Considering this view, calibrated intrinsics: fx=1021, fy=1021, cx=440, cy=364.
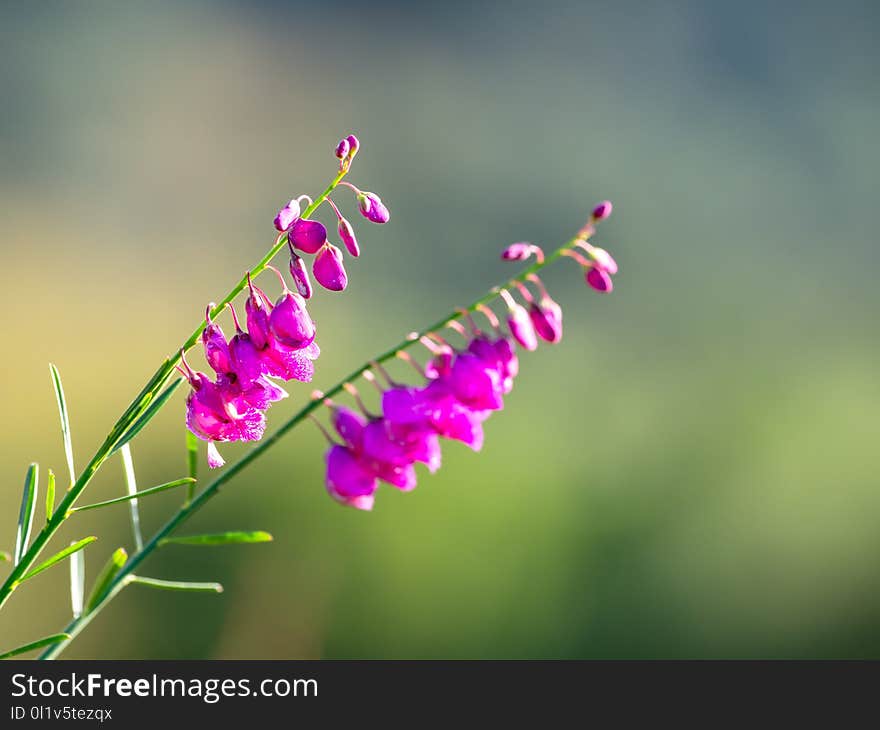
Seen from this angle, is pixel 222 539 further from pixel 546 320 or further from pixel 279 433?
pixel 546 320

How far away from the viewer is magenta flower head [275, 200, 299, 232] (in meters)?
0.68

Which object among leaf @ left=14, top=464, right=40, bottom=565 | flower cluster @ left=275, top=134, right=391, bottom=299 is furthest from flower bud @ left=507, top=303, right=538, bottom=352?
leaf @ left=14, top=464, right=40, bottom=565

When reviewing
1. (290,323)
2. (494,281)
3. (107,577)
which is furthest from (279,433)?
(494,281)

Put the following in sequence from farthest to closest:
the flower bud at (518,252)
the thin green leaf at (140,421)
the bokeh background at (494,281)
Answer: the bokeh background at (494,281), the thin green leaf at (140,421), the flower bud at (518,252)

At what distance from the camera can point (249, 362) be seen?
699mm

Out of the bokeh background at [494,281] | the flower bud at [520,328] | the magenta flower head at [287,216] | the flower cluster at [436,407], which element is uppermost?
the bokeh background at [494,281]

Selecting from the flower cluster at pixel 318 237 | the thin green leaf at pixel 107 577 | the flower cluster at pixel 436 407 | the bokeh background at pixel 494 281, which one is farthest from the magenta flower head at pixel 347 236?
the bokeh background at pixel 494 281

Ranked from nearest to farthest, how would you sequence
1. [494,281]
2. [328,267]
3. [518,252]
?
[518,252] → [328,267] → [494,281]

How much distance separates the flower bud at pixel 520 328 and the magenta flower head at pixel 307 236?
142 millimetres

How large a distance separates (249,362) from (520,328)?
19 cm

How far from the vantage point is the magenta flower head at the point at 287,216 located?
68 centimetres

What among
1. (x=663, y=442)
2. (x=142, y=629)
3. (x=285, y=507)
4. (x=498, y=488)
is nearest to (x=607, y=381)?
(x=663, y=442)

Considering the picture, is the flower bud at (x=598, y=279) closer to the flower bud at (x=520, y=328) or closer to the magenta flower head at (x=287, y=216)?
the flower bud at (x=520, y=328)

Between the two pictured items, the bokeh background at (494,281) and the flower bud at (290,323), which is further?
the bokeh background at (494,281)
